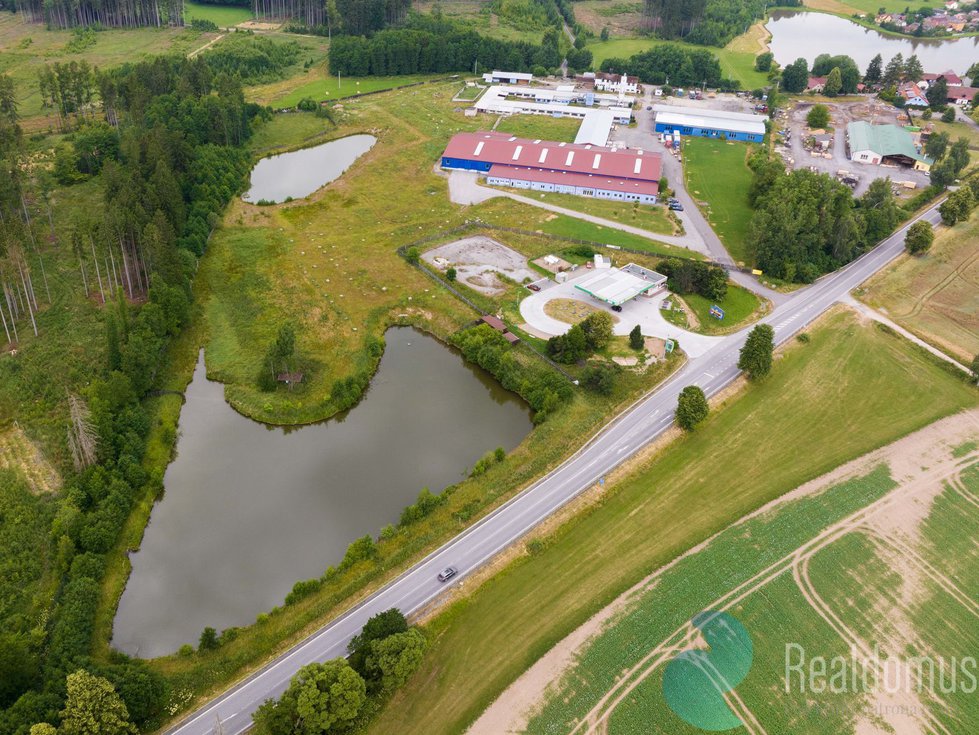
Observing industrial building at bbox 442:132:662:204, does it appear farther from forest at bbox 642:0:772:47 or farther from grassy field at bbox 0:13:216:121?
forest at bbox 642:0:772:47

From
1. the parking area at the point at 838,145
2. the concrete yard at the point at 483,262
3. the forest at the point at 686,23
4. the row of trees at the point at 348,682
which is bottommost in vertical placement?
the row of trees at the point at 348,682

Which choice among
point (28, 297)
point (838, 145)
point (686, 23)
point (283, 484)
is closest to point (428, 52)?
point (686, 23)

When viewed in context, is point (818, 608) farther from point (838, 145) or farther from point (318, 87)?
point (318, 87)

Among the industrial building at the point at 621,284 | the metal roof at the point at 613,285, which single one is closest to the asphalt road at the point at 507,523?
the industrial building at the point at 621,284

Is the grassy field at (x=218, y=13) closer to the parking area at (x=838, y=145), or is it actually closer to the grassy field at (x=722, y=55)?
the grassy field at (x=722, y=55)

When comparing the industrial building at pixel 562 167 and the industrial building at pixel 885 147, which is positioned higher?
the industrial building at pixel 885 147

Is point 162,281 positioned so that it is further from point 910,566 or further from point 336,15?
point 336,15

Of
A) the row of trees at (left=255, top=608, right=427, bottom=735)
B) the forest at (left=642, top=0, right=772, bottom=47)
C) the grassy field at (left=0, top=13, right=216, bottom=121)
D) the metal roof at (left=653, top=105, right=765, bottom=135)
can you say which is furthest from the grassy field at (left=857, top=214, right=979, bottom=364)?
the grassy field at (left=0, top=13, right=216, bottom=121)

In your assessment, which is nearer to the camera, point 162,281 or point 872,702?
point 872,702

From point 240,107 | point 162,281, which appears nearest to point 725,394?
point 162,281
